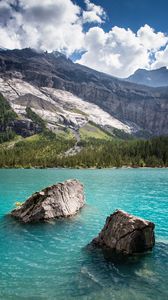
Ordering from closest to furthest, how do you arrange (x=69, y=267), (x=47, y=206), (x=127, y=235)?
(x=69, y=267) → (x=127, y=235) → (x=47, y=206)

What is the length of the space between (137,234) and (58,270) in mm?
8221

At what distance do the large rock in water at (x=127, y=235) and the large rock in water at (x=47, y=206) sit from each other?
47.3 feet

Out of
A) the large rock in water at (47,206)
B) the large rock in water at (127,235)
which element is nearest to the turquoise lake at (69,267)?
the large rock in water at (127,235)

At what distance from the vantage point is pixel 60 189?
46.3 metres

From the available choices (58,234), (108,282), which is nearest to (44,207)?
(58,234)

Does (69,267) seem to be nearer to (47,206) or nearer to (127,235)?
(127,235)

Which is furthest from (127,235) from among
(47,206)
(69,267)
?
(47,206)

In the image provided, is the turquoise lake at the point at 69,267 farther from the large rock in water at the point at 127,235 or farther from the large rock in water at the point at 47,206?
the large rock in water at the point at 47,206

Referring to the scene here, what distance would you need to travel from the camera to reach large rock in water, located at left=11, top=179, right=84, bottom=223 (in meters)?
42.2

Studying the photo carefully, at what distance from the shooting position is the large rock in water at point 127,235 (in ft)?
89.8

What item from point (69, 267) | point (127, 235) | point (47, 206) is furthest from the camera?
point (47, 206)

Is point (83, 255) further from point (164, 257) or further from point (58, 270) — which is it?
point (164, 257)

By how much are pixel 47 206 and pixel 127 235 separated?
18206 mm

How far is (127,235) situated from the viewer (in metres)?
27.6
